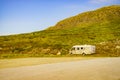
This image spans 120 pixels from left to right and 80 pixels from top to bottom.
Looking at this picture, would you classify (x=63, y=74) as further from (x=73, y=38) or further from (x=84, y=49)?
(x=73, y=38)

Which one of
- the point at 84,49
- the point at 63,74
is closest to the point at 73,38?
the point at 84,49

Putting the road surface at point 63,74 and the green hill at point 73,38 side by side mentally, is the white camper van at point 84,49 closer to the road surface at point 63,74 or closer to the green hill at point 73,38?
the green hill at point 73,38

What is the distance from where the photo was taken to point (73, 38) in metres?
92.2

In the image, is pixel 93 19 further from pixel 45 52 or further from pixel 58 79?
pixel 58 79

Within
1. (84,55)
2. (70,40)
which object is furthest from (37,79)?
(70,40)

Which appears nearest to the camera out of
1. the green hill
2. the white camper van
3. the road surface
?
the road surface

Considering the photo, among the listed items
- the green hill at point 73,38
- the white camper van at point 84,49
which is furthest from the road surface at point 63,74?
the green hill at point 73,38

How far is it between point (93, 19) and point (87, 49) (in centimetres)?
10416

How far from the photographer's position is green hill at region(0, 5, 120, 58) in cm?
6575

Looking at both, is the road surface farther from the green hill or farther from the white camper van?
the green hill

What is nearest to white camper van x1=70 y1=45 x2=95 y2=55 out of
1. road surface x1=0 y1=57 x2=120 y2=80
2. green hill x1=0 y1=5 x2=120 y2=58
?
green hill x1=0 y1=5 x2=120 y2=58

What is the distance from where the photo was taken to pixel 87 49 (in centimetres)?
5603

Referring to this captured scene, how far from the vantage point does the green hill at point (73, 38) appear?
2589 inches

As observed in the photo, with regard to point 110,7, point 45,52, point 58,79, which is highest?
point 110,7
